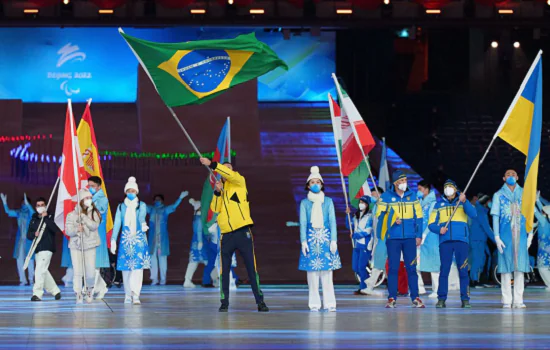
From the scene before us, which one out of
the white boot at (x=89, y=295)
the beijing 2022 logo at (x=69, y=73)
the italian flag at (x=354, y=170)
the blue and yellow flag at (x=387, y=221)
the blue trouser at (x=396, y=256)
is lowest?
the white boot at (x=89, y=295)

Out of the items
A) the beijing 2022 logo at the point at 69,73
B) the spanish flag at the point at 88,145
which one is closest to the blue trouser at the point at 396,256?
the spanish flag at the point at 88,145

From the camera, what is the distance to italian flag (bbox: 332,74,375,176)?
16688mm

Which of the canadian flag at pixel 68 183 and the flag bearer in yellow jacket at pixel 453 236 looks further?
the canadian flag at pixel 68 183

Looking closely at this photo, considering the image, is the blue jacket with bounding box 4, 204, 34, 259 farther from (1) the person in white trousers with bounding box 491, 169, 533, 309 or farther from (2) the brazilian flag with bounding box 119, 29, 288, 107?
(1) the person in white trousers with bounding box 491, 169, 533, 309

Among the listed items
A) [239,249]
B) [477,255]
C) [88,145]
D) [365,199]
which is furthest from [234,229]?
[477,255]

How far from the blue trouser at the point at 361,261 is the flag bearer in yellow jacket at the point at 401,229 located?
131 inches

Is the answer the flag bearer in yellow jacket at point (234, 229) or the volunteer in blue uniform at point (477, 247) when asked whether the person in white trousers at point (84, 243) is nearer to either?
the flag bearer in yellow jacket at point (234, 229)

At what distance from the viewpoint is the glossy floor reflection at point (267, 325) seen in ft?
30.3

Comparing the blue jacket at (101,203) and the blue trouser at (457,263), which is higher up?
the blue jacket at (101,203)

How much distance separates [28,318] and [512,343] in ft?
18.7

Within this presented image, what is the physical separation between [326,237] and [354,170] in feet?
14.3

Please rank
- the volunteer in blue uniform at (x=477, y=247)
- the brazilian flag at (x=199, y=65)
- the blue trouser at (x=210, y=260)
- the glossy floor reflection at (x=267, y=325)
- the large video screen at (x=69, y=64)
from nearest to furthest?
1. the glossy floor reflection at (x=267, y=325)
2. the brazilian flag at (x=199, y=65)
3. the blue trouser at (x=210, y=260)
4. the volunteer in blue uniform at (x=477, y=247)
5. the large video screen at (x=69, y=64)

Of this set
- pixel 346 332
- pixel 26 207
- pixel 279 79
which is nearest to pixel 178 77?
pixel 346 332

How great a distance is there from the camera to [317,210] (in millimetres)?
13711
